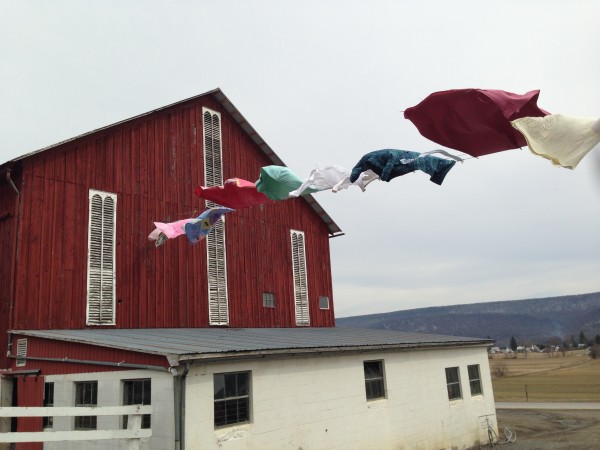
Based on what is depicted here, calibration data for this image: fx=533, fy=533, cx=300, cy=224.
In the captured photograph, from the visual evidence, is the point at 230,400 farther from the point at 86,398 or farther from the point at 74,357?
the point at 74,357

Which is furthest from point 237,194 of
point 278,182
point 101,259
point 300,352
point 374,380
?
point 374,380

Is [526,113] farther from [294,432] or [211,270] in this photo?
[211,270]

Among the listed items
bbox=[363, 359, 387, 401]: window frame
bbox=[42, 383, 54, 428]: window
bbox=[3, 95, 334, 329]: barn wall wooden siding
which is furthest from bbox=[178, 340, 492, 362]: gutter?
bbox=[3, 95, 334, 329]: barn wall wooden siding

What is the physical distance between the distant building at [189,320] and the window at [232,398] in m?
0.03

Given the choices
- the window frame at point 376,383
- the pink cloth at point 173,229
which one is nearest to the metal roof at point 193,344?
the window frame at point 376,383

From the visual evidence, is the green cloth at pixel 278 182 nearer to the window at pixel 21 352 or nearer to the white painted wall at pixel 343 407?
the white painted wall at pixel 343 407

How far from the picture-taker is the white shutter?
59.4 feet

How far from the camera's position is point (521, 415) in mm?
26016

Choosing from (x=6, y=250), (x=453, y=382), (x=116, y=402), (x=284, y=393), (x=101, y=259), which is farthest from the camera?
(x=453, y=382)

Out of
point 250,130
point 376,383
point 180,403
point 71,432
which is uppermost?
point 250,130

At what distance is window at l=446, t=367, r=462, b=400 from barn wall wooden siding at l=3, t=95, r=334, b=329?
5.73 meters

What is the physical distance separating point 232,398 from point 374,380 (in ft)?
17.5

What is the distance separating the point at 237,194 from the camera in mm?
12688

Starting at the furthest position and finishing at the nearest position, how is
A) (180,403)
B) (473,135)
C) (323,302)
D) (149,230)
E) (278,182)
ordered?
(323,302)
(149,230)
(278,182)
(180,403)
(473,135)
